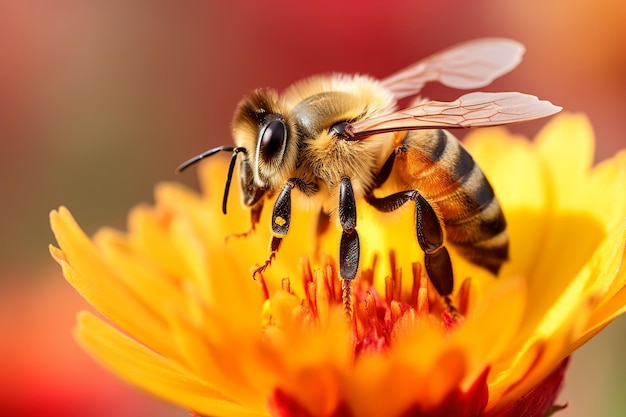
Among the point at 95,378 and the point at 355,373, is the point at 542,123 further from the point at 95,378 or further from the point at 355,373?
the point at 355,373

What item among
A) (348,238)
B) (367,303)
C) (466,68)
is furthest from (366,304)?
(466,68)

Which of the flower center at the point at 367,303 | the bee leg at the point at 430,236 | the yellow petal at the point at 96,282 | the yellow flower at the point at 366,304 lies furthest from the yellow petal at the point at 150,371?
the bee leg at the point at 430,236

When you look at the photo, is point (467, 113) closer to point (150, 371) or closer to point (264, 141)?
point (264, 141)

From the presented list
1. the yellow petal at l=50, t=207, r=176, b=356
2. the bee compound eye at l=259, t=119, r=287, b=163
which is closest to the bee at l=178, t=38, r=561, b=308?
the bee compound eye at l=259, t=119, r=287, b=163

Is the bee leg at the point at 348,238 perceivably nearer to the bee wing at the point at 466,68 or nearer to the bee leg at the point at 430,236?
the bee leg at the point at 430,236

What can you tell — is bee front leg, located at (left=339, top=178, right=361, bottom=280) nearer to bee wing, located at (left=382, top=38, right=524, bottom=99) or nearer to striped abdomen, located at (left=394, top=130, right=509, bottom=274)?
striped abdomen, located at (left=394, top=130, right=509, bottom=274)
